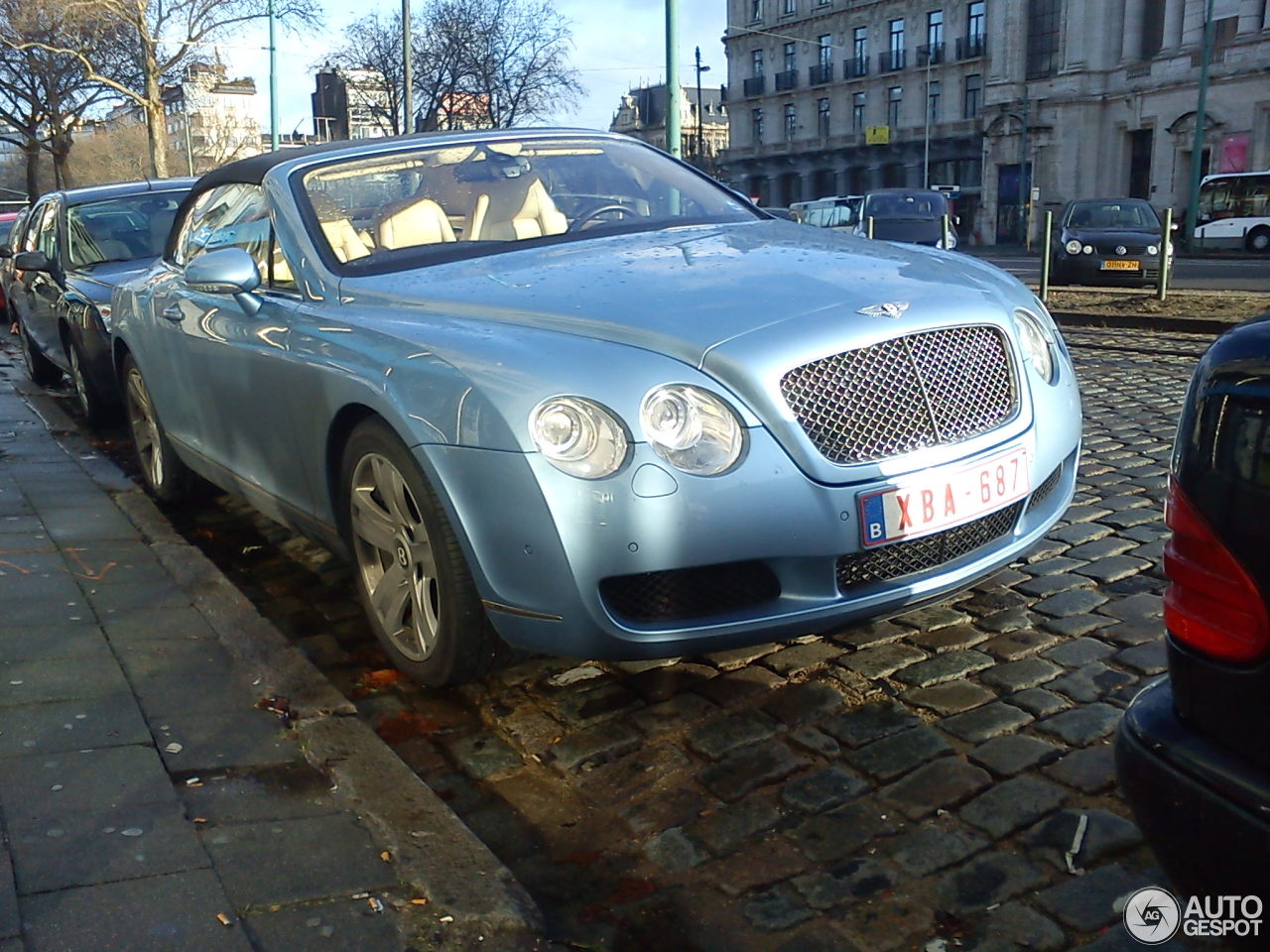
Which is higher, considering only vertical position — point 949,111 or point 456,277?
point 949,111

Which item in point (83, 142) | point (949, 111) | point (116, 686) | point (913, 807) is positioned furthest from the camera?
point (83, 142)

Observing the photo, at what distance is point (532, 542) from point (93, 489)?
402cm

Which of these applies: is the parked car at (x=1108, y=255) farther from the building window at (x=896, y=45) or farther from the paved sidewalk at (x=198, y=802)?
the building window at (x=896, y=45)

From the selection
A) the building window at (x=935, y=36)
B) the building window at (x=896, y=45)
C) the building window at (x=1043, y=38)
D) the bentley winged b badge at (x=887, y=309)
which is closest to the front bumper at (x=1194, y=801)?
the bentley winged b badge at (x=887, y=309)

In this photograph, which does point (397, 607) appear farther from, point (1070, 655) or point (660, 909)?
point (1070, 655)

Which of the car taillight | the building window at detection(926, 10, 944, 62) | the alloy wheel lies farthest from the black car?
the building window at detection(926, 10, 944, 62)

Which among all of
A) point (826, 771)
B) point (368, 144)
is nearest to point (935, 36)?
point (368, 144)

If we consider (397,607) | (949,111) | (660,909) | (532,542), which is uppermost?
(949,111)

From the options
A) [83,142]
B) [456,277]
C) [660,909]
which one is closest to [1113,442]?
[456,277]

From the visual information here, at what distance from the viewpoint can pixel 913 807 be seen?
2.87 m

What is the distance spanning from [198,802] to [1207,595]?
2.17m

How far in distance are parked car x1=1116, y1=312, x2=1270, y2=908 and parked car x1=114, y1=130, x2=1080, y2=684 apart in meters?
1.18

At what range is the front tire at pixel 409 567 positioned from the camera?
3312mm

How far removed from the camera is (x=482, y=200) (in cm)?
444
